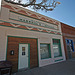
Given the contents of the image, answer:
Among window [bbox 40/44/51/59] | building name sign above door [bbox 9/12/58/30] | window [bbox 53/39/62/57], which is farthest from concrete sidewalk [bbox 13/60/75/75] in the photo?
building name sign above door [bbox 9/12/58/30]

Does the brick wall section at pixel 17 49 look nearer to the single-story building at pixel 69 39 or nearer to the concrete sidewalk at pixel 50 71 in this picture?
the concrete sidewalk at pixel 50 71

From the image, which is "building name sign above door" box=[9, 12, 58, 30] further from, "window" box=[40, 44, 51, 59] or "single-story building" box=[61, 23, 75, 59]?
"single-story building" box=[61, 23, 75, 59]

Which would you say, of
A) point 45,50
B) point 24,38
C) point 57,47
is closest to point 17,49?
point 24,38

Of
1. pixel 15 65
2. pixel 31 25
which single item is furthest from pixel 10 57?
pixel 31 25

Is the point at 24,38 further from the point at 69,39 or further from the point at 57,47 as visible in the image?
the point at 69,39

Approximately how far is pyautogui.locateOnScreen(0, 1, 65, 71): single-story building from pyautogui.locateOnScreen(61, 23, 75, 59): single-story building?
2.23 m

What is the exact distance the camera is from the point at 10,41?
15.6ft

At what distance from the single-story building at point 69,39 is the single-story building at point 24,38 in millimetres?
2226

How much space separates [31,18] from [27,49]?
326 centimetres

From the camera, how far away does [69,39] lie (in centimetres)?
988

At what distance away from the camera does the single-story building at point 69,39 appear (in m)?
9.14

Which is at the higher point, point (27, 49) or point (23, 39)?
point (23, 39)

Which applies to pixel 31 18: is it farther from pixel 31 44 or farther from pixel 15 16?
pixel 31 44

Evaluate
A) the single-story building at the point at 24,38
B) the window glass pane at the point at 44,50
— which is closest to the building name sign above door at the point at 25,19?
the single-story building at the point at 24,38
